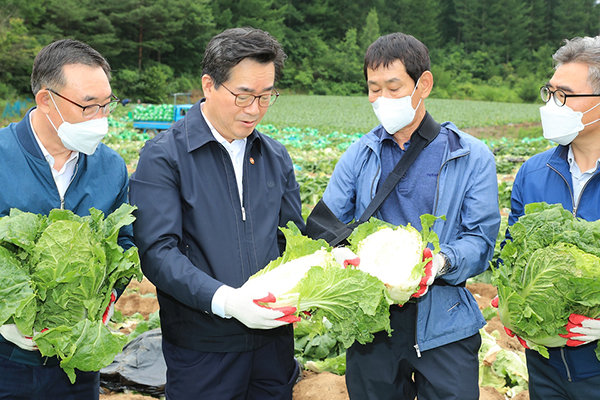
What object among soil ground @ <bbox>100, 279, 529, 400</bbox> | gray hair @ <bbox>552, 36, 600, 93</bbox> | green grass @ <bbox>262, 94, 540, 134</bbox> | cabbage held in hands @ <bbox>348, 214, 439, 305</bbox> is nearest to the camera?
cabbage held in hands @ <bbox>348, 214, 439, 305</bbox>

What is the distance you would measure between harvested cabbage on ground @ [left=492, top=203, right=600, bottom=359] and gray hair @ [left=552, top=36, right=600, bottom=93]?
2.60 feet

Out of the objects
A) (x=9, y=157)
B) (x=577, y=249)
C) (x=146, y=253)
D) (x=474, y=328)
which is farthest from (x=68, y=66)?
(x=577, y=249)

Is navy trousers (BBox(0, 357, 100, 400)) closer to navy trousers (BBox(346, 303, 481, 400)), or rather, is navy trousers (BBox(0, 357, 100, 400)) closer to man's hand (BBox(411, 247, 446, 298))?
navy trousers (BBox(346, 303, 481, 400))

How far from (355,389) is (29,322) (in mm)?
1775

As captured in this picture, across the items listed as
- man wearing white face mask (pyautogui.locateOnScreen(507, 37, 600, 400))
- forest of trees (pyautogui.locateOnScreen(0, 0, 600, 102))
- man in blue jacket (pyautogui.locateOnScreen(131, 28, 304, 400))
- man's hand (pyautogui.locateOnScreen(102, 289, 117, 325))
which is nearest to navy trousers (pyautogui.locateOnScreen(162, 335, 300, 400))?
man in blue jacket (pyautogui.locateOnScreen(131, 28, 304, 400))

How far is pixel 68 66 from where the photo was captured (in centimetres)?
268

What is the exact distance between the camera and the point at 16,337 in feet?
7.70

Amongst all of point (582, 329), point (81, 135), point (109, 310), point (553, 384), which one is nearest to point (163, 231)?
point (109, 310)

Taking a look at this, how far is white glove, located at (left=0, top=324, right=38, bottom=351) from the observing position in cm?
233

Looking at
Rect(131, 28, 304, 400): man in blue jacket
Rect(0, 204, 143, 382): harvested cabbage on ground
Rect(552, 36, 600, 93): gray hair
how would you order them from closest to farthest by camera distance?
Rect(0, 204, 143, 382): harvested cabbage on ground → Rect(131, 28, 304, 400): man in blue jacket → Rect(552, 36, 600, 93): gray hair

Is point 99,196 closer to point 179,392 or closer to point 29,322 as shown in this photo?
point 29,322

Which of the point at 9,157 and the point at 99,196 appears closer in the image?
the point at 9,157

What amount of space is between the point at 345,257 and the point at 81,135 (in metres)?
1.61

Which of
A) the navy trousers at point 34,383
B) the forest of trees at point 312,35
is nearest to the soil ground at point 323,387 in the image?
the navy trousers at point 34,383
